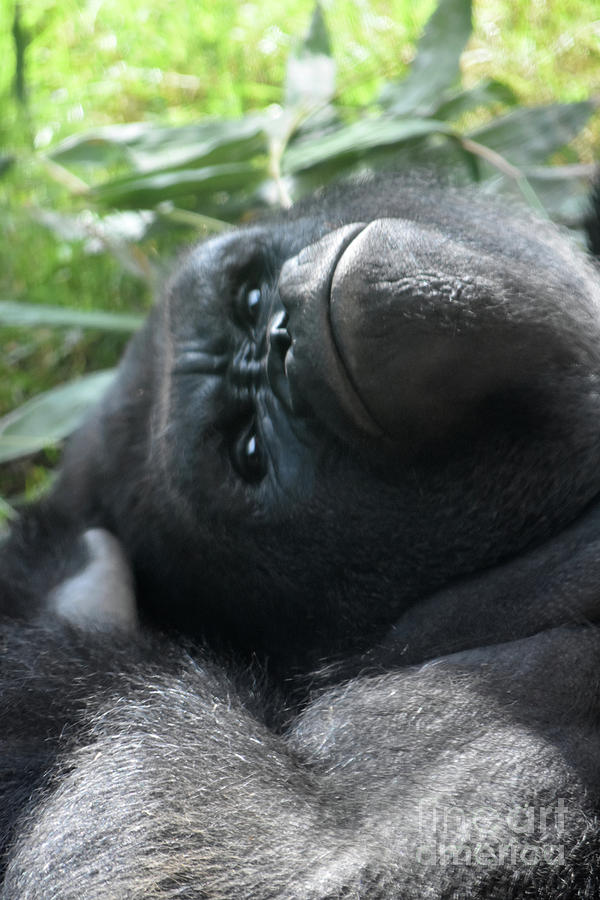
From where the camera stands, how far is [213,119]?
351 centimetres

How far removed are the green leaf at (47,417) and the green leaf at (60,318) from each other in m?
0.18

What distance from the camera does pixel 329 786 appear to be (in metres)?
1.38

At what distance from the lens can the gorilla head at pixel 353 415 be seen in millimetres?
1478

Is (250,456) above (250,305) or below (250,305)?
below

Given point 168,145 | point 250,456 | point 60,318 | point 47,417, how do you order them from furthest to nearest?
point 168,145 → point 60,318 → point 47,417 → point 250,456

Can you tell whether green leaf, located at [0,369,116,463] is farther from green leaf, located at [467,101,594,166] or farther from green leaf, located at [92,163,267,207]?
green leaf, located at [467,101,594,166]

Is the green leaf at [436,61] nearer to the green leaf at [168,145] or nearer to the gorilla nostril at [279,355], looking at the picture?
the green leaf at [168,145]

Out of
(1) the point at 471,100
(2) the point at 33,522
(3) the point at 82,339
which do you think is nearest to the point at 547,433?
(2) the point at 33,522

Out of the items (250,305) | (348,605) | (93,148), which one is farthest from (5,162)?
(348,605)

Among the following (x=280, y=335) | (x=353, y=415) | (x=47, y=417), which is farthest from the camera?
(x=47, y=417)

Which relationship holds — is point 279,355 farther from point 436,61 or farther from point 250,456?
point 436,61

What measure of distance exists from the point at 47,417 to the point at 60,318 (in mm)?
316

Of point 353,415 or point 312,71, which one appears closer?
point 353,415

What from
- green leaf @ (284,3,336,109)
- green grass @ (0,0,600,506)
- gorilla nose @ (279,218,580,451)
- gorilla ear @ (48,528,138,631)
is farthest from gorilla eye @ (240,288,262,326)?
green leaf @ (284,3,336,109)
